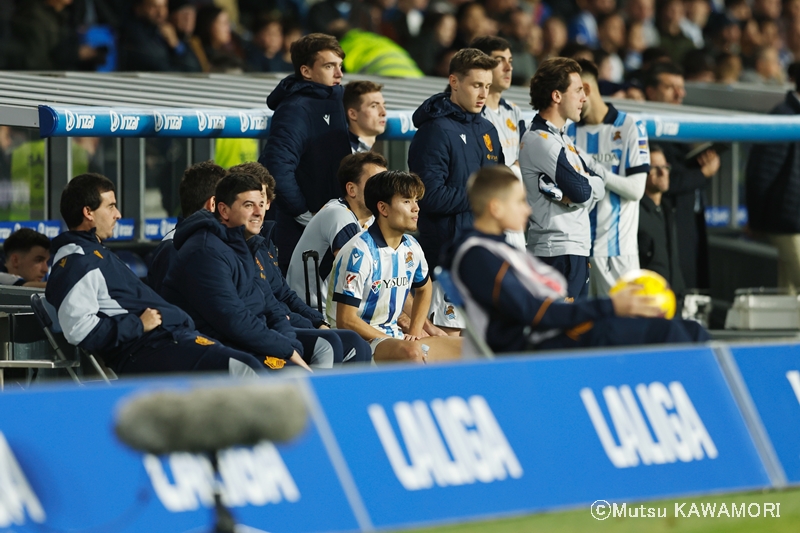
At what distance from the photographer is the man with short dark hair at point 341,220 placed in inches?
319

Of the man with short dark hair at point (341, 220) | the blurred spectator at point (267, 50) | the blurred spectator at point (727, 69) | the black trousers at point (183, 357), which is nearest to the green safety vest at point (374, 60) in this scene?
the blurred spectator at point (267, 50)

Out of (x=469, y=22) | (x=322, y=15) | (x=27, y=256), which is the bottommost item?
(x=27, y=256)

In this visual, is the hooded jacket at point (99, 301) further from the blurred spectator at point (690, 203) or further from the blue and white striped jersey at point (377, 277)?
the blurred spectator at point (690, 203)

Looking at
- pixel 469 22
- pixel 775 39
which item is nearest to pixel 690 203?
pixel 469 22

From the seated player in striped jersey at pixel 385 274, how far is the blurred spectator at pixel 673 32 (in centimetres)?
1078

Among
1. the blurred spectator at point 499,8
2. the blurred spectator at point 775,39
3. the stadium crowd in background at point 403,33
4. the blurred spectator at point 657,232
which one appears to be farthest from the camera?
the blurred spectator at point 775,39

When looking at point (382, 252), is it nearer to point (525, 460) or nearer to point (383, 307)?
point (383, 307)

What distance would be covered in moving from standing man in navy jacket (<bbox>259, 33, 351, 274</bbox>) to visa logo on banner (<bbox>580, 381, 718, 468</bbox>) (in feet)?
11.3

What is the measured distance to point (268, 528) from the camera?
473 cm

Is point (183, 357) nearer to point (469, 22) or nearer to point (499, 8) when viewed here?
point (469, 22)

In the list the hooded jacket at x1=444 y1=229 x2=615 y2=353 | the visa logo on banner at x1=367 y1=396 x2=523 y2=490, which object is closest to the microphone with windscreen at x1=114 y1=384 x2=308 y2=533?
the visa logo on banner at x1=367 y1=396 x2=523 y2=490

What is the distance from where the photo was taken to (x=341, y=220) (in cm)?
809

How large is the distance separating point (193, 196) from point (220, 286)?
2.59 ft

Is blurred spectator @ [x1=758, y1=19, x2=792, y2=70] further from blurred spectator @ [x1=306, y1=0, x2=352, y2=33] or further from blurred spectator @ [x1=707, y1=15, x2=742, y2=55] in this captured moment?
blurred spectator @ [x1=306, y1=0, x2=352, y2=33]
